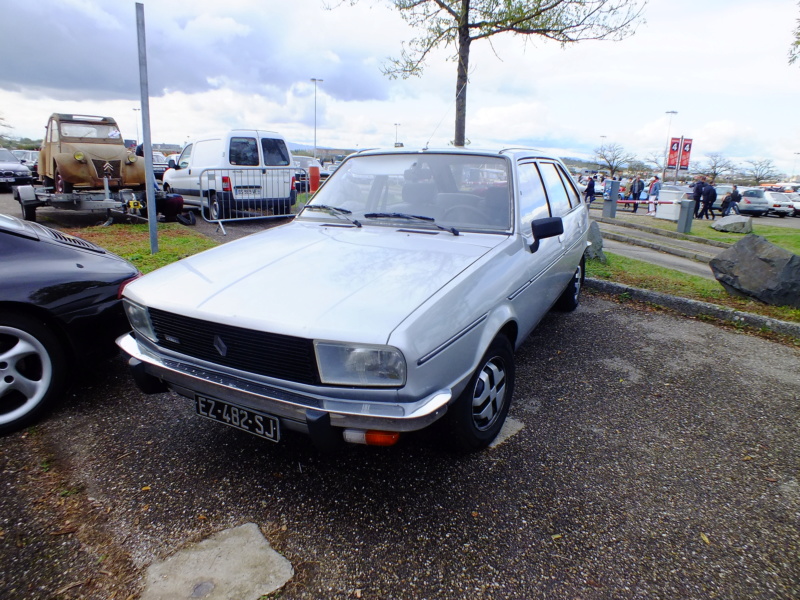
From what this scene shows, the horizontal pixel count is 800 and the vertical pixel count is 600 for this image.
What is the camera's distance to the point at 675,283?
6680 millimetres

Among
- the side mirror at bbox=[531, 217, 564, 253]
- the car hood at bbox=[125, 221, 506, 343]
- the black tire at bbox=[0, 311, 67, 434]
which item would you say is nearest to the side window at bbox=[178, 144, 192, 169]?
the black tire at bbox=[0, 311, 67, 434]

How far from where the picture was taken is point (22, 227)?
128 inches

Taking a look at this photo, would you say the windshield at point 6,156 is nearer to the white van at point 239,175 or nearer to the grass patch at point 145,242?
the white van at point 239,175

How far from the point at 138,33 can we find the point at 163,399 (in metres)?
4.82

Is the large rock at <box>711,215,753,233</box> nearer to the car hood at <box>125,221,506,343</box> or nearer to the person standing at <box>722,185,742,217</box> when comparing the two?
the person standing at <box>722,185,742,217</box>

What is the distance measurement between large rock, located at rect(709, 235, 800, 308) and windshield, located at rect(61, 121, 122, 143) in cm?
1298

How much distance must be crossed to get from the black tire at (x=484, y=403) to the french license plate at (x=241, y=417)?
83cm

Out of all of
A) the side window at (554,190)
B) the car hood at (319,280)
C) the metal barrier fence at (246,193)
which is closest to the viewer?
the car hood at (319,280)

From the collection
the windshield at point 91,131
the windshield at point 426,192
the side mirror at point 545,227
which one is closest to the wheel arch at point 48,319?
the windshield at point 426,192

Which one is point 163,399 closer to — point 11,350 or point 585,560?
point 11,350

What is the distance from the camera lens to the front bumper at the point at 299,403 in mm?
2010

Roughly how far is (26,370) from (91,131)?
11087mm

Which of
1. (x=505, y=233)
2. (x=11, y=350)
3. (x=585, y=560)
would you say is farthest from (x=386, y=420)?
(x=11, y=350)

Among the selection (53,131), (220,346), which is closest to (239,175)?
(53,131)
